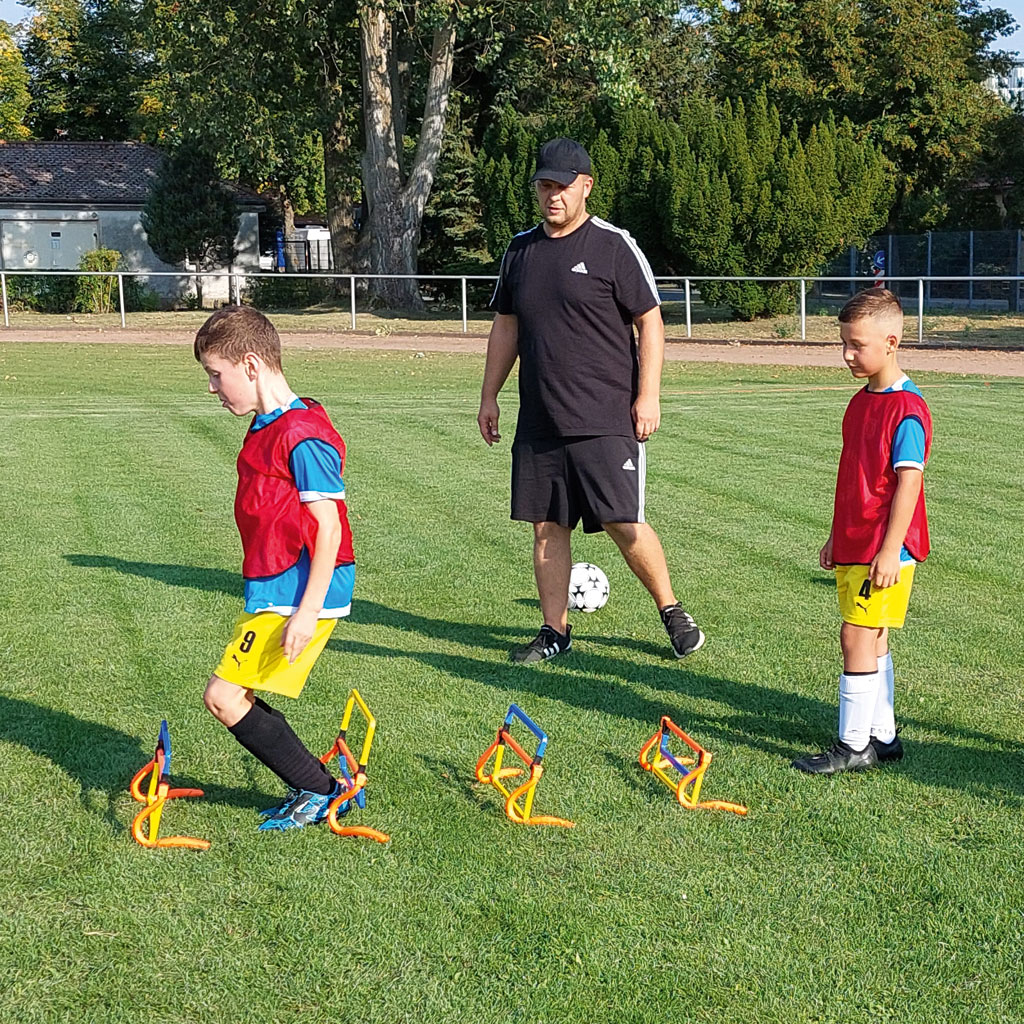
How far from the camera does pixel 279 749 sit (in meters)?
3.83

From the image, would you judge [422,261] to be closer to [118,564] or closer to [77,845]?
[118,564]

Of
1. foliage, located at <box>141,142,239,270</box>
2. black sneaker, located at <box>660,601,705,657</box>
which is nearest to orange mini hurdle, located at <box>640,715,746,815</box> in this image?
black sneaker, located at <box>660,601,705,657</box>

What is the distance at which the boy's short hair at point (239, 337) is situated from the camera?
11.7 feet

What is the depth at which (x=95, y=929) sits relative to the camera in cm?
331

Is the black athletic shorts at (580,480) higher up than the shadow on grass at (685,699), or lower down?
higher up

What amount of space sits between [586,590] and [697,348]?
800 inches

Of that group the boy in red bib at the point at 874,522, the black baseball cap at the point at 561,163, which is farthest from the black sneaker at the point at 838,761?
the black baseball cap at the point at 561,163

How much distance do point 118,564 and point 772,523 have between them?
4.17 metres

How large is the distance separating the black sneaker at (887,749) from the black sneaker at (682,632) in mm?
1292

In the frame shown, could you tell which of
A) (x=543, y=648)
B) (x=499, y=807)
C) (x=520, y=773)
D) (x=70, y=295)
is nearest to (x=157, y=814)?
→ (x=499, y=807)

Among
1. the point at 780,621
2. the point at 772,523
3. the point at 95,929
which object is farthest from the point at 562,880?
the point at 772,523

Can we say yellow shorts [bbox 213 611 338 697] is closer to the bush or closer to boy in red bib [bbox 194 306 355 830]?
boy in red bib [bbox 194 306 355 830]

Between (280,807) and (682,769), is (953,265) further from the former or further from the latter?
(280,807)

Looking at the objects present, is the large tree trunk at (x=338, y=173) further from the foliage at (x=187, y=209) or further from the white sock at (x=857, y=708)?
the white sock at (x=857, y=708)
